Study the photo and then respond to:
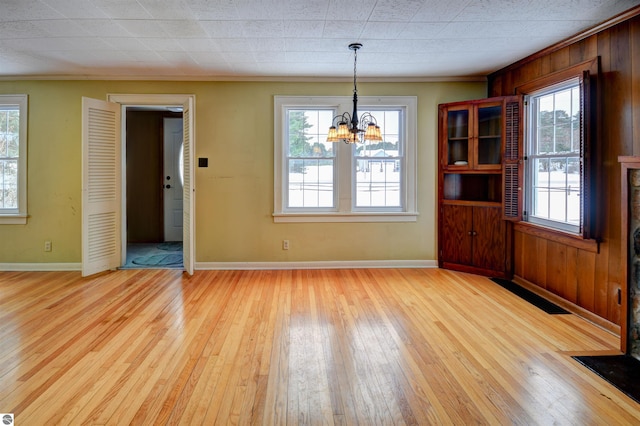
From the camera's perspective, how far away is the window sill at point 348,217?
5.42m

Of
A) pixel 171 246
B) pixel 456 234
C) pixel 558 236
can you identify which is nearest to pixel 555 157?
pixel 558 236

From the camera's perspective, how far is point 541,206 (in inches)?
173

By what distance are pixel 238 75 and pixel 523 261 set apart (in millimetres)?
4171

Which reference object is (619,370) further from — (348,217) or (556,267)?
(348,217)

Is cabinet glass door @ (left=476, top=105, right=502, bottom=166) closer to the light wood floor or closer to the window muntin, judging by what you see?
the window muntin

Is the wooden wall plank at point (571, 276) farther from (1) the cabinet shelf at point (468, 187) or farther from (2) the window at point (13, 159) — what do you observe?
(2) the window at point (13, 159)

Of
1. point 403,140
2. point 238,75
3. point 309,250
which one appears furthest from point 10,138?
point 403,140

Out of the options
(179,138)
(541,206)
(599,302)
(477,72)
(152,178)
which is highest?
(477,72)

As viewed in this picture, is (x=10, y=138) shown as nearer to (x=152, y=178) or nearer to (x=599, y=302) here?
(x=152, y=178)

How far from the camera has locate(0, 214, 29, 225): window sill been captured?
5.28 meters

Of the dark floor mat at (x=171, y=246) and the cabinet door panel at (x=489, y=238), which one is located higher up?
the cabinet door panel at (x=489, y=238)

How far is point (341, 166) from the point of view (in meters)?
5.43

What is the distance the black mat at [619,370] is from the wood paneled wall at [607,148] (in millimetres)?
664

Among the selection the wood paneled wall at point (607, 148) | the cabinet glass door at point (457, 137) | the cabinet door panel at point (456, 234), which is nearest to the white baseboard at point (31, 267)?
the cabinet door panel at point (456, 234)
